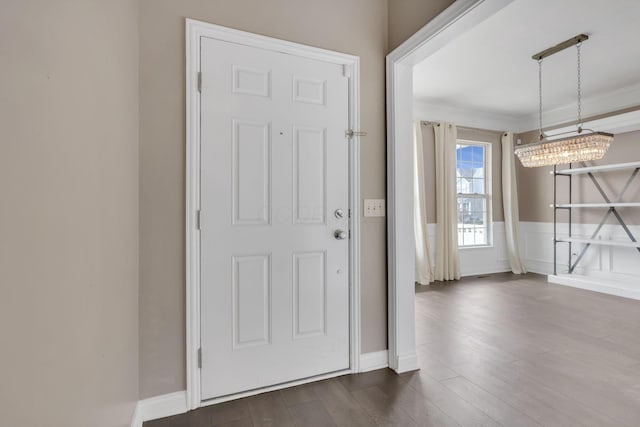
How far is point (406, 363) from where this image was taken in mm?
2146

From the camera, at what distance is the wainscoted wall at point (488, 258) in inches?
210

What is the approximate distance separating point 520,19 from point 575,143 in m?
1.51

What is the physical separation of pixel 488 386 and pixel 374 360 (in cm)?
71

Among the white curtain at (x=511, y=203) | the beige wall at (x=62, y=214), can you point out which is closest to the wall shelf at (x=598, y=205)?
the white curtain at (x=511, y=203)

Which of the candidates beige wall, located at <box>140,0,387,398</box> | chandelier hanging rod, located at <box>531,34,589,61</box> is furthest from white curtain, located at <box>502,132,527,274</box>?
beige wall, located at <box>140,0,387,398</box>

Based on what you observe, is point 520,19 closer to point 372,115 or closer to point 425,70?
point 425,70

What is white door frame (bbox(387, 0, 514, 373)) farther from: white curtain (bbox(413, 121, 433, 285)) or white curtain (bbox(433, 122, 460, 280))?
white curtain (bbox(433, 122, 460, 280))

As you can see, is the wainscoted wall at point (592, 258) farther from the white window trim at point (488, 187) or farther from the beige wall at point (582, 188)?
the white window trim at point (488, 187)

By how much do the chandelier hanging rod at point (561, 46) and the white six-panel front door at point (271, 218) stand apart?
2.60 meters

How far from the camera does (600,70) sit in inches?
147

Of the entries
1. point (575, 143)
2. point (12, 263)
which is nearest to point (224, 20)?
point (12, 263)

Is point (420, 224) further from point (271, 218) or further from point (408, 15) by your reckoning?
point (271, 218)

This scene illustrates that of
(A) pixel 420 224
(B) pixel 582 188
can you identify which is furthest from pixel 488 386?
(B) pixel 582 188

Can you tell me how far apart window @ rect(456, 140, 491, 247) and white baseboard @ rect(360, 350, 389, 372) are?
3.73 m
